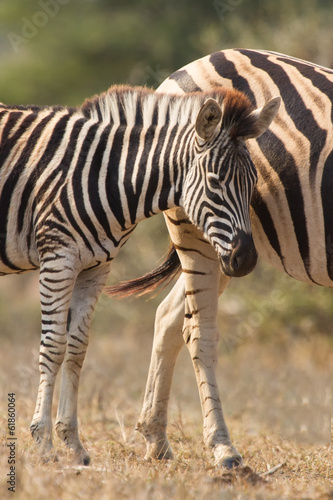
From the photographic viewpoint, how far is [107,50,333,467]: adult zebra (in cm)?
452

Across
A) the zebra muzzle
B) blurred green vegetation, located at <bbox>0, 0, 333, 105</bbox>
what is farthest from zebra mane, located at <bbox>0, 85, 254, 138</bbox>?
blurred green vegetation, located at <bbox>0, 0, 333, 105</bbox>

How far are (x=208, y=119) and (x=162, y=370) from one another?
2065 mm

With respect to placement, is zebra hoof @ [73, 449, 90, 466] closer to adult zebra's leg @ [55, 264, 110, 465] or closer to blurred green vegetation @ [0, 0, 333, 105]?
adult zebra's leg @ [55, 264, 110, 465]

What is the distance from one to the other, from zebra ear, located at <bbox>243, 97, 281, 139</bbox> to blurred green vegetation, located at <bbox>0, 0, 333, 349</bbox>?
18.8ft

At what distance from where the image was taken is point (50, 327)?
14.6ft

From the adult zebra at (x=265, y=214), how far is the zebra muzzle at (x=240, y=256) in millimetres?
564

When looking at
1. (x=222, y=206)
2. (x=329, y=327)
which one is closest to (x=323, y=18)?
(x=329, y=327)

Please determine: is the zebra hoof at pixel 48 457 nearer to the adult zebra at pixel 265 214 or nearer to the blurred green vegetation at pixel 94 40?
the adult zebra at pixel 265 214

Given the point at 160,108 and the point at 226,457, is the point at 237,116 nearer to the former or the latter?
the point at 160,108

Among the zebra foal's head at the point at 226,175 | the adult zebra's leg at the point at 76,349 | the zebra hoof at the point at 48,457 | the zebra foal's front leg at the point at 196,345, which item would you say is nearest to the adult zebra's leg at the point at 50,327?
the zebra hoof at the point at 48,457

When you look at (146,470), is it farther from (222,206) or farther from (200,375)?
(222,206)

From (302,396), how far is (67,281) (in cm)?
377

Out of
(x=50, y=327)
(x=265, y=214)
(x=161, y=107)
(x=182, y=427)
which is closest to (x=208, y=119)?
(x=161, y=107)

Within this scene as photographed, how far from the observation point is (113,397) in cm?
720
